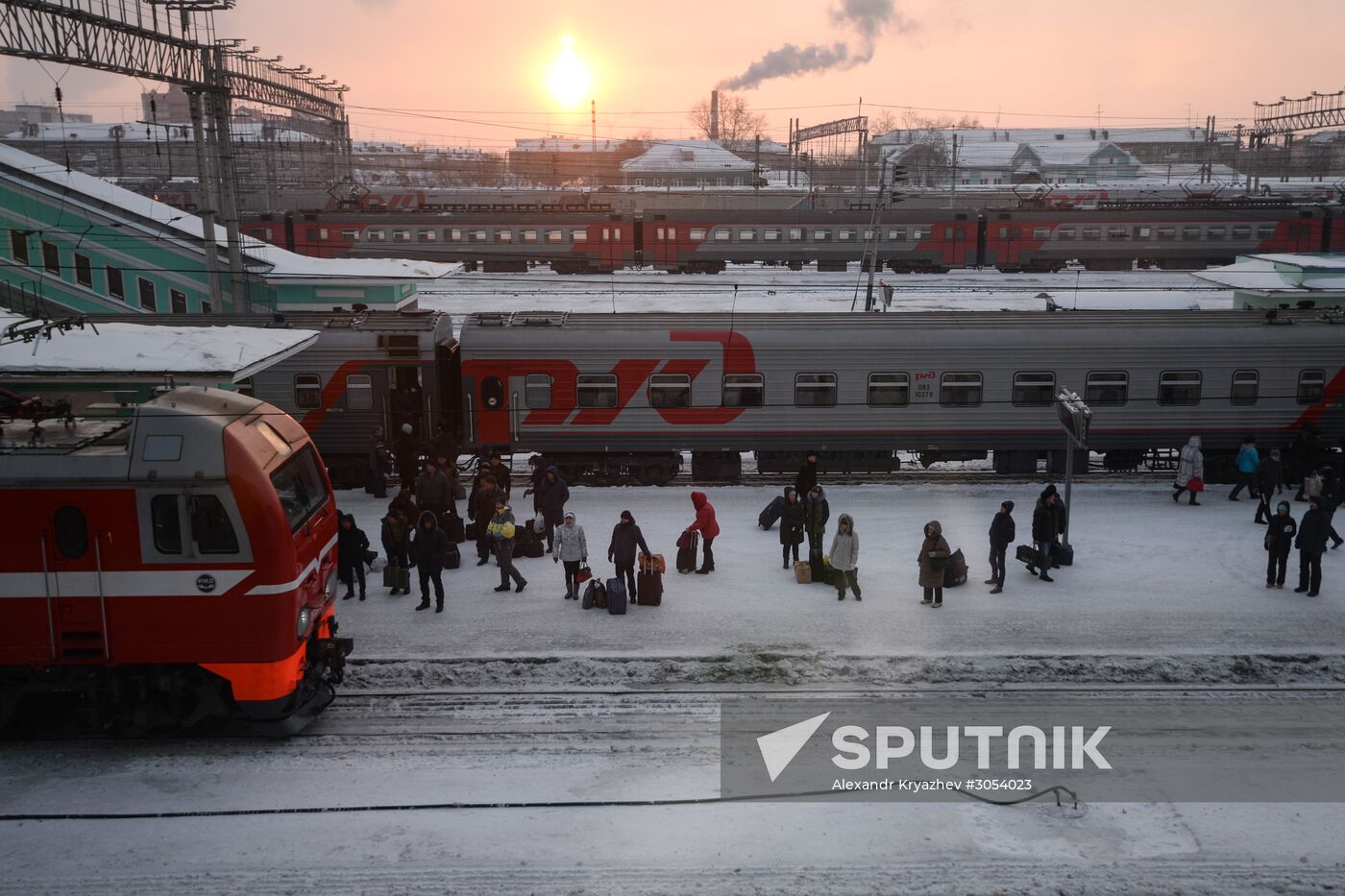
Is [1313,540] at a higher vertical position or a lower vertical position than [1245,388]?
lower

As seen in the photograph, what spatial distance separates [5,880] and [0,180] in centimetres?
3089

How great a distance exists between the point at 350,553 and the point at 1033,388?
1434cm

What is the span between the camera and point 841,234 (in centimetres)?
5850

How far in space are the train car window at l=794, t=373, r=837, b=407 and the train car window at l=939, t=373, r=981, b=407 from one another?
7.47ft

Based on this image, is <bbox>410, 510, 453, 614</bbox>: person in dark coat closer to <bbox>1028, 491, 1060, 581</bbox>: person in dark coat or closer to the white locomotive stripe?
the white locomotive stripe

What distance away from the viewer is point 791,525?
16.5 meters

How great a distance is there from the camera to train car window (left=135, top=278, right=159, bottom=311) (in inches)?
1366

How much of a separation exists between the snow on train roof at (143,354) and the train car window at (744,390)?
8824 mm

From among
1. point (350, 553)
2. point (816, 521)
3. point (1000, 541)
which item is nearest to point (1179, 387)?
point (1000, 541)

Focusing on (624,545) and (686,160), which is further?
(686,160)

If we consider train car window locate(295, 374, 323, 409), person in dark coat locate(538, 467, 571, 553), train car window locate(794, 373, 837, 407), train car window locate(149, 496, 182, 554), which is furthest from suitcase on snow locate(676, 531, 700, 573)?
train car window locate(295, 374, 323, 409)

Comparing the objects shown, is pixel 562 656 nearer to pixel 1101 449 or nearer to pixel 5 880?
pixel 5 880

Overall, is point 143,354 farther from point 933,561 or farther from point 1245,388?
point 1245,388

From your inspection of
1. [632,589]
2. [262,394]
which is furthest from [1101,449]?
[262,394]
